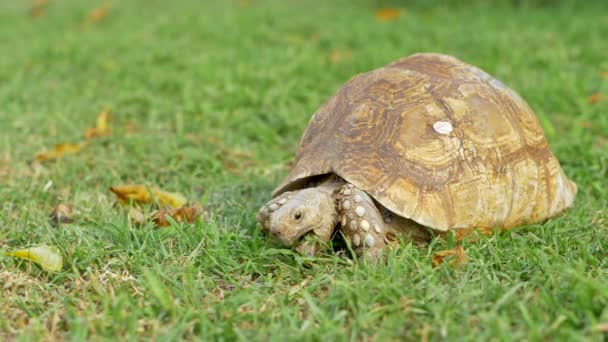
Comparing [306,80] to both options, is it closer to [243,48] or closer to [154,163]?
[243,48]

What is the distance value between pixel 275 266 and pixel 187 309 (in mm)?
545

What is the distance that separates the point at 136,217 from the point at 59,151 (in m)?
1.32

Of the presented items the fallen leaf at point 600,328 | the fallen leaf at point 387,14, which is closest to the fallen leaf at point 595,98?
the fallen leaf at point 387,14

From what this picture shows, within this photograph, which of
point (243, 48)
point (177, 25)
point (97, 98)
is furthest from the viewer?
point (177, 25)

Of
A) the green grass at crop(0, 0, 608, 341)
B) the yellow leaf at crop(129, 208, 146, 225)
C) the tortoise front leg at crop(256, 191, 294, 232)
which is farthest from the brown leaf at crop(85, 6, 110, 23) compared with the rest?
the tortoise front leg at crop(256, 191, 294, 232)

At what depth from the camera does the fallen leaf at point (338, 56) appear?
6.46m

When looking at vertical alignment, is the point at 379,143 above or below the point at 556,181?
above

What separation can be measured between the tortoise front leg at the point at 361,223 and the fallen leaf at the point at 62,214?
1496 mm

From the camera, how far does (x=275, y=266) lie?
303cm

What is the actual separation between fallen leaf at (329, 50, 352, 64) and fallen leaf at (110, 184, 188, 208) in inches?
117

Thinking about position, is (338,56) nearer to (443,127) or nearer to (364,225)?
(443,127)

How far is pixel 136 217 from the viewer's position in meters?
3.57

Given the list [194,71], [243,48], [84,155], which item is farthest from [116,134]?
[243,48]

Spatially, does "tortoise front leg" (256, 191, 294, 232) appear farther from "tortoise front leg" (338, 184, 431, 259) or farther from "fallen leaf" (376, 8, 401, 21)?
"fallen leaf" (376, 8, 401, 21)
